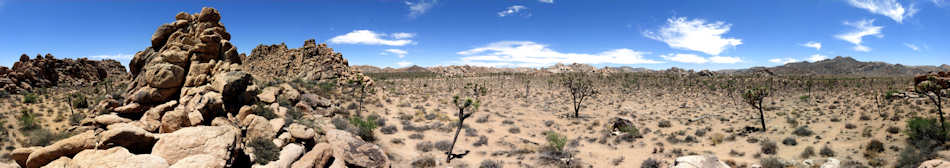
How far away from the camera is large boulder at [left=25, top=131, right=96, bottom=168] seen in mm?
7254

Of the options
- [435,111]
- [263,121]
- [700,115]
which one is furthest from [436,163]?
[700,115]

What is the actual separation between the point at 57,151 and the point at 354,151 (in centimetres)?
717

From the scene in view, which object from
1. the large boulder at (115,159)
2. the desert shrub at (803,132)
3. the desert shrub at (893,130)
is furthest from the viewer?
the desert shrub at (803,132)

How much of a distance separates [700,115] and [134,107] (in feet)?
120

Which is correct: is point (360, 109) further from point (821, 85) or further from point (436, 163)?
point (821, 85)

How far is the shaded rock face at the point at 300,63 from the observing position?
4172cm

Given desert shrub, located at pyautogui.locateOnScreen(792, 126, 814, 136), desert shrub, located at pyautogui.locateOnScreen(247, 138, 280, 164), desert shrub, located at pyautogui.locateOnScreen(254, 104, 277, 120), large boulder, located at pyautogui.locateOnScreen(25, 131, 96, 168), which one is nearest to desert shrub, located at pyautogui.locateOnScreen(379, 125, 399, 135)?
desert shrub, located at pyautogui.locateOnScreen(254, 104, 277, 120)

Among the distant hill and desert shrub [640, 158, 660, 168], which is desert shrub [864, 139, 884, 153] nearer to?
desert shrub [640, 158, 660, 168]

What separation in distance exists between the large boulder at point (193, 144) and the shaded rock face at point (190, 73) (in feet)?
11.6

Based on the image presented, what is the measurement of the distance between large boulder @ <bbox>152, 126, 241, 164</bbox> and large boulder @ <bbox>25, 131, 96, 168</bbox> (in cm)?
119

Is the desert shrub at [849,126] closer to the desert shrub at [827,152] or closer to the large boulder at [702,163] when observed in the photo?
the desert shrub at [827,152]

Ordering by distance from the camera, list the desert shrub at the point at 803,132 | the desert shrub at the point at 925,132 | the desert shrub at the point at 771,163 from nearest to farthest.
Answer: the desert shrub at the point at 771,163, the desert shrub at the point at 925,132, the desert shrub at the point at 803,132

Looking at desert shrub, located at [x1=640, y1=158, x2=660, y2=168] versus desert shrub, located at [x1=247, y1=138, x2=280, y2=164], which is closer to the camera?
desert shrub, located at [x1=247, y1=138, x2=280, y2=164]

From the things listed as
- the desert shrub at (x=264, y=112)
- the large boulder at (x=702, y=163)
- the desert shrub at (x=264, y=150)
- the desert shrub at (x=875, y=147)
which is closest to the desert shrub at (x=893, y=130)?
the desert shrub at (x=875, y=147)
